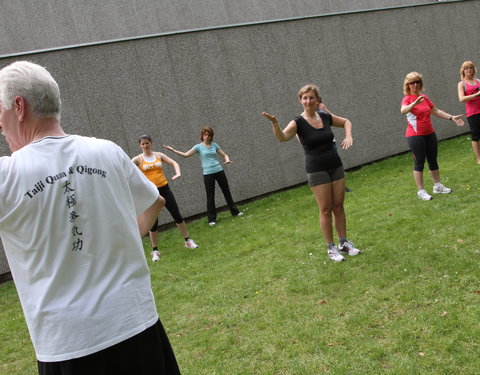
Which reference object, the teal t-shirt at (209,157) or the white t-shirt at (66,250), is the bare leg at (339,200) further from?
the teal t-shirt at (209,157)

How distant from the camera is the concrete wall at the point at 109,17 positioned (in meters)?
11.1

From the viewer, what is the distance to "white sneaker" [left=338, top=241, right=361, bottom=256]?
575 cm

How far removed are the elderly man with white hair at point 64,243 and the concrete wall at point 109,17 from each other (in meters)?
10.6

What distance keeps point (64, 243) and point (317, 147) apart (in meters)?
4.19

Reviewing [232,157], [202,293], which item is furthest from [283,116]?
[202,293]

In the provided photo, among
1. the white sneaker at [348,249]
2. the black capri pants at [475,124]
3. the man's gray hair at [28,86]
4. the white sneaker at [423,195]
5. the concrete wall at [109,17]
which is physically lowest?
the white sneaker at [423,195]

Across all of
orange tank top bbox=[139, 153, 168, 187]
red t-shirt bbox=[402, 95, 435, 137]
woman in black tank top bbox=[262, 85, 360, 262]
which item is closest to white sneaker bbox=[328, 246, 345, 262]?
woman in black tank top bbox=[262, 85, 360, 262]

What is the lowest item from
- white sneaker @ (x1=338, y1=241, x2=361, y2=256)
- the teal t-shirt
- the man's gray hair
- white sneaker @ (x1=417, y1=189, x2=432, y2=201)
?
white sneaker @ (x1=417, y1=189, x2=432, y2=201)

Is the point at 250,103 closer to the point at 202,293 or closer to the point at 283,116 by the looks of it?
the point at 283,116

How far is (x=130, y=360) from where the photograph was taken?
1827mm

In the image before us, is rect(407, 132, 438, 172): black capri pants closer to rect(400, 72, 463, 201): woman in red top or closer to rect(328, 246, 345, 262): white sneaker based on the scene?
rect(400, 72, 463, 201): woman in red top

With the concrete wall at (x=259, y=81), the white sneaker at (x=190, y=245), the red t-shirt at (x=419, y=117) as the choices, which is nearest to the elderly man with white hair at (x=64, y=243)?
the white sneaker at (x=190, y=245)

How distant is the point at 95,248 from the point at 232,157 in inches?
404

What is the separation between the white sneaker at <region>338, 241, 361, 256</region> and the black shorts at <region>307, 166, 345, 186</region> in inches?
32.6
